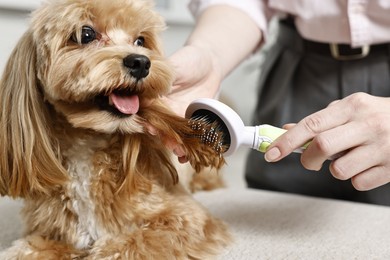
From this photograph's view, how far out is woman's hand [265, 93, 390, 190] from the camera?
823 mm

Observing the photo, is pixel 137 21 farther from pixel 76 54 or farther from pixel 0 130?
pixel 0 130

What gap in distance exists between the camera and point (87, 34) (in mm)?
844


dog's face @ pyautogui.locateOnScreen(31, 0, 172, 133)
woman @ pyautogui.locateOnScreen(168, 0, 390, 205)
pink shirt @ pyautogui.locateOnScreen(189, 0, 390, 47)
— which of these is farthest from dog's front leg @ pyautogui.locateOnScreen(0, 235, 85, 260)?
pink shirt @ pyautogui.locateOnScreen(189, 0, 390, 47)

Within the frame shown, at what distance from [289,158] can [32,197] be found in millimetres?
832

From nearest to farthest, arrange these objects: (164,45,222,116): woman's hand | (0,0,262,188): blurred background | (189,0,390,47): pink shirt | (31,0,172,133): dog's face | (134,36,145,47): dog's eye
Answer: (31,0,172,133): dog's face
(134,36,145,47): dog's eye
(164,45,222,116): woman's hand
(189,0,390,47): pink shirt
(0,0,262,188): blurred background

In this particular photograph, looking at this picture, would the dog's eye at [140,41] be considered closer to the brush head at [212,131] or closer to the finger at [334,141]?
the brush head at [212,131]

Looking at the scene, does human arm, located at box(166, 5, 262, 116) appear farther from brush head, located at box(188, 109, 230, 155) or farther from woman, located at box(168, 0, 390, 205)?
brush head, located at box(188, 109, 230, 155)

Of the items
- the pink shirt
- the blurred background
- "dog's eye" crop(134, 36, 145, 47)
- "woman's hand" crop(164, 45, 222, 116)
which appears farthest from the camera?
Result: the blurred background

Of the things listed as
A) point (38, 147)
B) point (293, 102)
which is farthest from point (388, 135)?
point (293, 102)

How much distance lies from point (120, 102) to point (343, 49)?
750 millimetres

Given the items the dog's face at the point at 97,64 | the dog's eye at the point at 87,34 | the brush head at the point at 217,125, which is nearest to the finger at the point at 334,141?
the brush head at the point at 217,125

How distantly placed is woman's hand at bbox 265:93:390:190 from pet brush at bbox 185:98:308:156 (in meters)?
0.02

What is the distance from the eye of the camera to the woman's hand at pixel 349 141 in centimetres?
82

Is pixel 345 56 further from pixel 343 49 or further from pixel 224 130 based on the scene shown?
pixel 224 130
